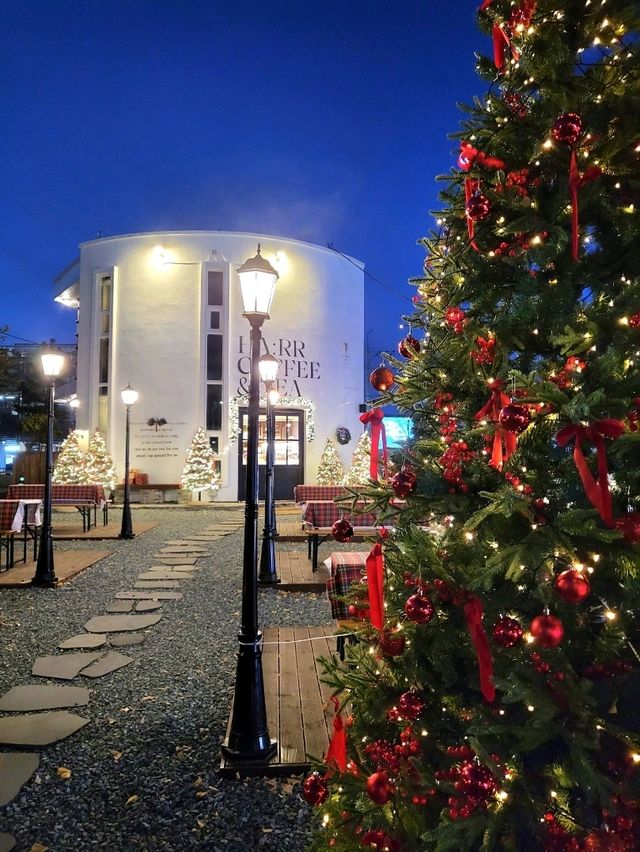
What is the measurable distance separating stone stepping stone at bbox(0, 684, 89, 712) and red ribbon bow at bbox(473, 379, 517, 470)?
3533 millimetres

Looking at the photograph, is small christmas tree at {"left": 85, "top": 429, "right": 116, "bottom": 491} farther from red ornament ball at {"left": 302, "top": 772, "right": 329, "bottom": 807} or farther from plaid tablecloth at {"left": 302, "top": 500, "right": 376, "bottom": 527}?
red ornament ball at {"left": 302, "top": 772, "right": 329, "bottom": 807}

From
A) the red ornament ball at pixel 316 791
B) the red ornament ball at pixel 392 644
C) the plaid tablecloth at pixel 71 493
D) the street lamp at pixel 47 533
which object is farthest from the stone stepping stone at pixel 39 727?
the plaid tablecloth at pixel 71 493

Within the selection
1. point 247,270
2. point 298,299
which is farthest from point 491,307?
point 298,299

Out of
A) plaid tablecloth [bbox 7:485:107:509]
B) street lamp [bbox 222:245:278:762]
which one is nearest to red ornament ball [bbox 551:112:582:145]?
street lamp [bbox 222:245:278:762]

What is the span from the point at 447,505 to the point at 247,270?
2313mm

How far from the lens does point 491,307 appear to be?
207cm

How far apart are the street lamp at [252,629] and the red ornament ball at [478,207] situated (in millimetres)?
1687

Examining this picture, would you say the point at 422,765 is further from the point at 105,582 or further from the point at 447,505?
the point at 105,582

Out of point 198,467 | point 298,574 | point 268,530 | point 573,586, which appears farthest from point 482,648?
point 198,467

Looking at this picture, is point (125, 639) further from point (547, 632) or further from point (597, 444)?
point (597, 444)

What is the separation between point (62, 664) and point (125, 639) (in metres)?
0.73

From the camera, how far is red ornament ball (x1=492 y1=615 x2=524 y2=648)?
1.71 meters

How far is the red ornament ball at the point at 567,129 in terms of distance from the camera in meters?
1.82

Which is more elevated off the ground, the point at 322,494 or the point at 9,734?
the point at 322,494
